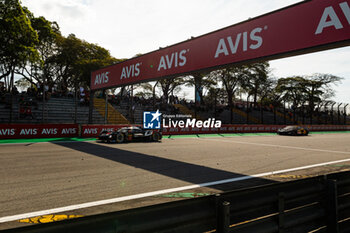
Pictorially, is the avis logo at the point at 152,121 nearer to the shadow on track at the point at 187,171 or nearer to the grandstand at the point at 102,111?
the grandstand at the point at 102,111

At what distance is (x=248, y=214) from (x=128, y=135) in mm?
12928

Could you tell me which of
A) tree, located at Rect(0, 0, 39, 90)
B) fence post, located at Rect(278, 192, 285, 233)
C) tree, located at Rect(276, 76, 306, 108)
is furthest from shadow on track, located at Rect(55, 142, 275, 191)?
tree, located at Rect(276, 76, 306, 108)

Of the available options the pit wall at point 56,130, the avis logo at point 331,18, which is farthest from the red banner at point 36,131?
the avis logo at point 331,18

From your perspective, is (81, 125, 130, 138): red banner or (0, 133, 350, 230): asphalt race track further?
(81, 125, 130, 138): red banner

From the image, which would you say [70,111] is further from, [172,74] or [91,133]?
[172,74]

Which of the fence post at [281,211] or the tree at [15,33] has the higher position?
the tree at [15,33]

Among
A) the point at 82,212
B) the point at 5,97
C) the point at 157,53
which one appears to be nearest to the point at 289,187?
the point at 82,212

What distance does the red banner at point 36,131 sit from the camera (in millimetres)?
15250

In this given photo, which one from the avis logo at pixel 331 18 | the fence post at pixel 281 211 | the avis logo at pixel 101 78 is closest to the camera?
the fence post at pixel 281 211

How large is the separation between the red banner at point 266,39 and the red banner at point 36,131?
7838 mm

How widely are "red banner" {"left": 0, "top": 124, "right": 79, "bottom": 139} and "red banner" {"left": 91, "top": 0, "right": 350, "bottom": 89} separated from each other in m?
7.84

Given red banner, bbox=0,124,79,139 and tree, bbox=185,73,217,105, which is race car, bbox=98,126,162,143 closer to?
red banner, bbox=0,124,79,139

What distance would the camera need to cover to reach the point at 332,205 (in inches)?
111

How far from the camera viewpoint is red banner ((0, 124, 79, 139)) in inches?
600
